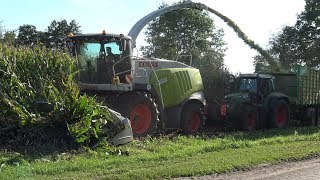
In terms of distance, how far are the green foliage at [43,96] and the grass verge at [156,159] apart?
740 millimetres

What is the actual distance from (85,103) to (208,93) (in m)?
11.0

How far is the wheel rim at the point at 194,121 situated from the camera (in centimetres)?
1596

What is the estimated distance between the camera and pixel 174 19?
4909cm

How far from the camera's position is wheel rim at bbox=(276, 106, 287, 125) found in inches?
771

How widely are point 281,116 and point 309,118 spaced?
198 centimetres

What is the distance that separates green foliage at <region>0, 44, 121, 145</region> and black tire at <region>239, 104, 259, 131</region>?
755 centimetres

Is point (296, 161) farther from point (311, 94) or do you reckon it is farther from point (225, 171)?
point (311, 94)

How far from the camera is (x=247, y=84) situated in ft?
63.9

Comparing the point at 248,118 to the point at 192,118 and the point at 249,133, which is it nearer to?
the point at 249,133

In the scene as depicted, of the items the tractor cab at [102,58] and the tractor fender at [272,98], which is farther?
the tractor fender at [272,98]

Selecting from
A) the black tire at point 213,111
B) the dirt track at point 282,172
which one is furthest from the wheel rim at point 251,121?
the dirt track at point 282,172

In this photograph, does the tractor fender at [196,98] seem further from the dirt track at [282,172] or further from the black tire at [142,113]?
the dirt track at [282,172]

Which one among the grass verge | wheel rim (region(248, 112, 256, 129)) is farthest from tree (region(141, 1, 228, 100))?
the grass verge

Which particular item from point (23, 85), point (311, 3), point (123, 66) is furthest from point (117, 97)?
point (311, 3)
